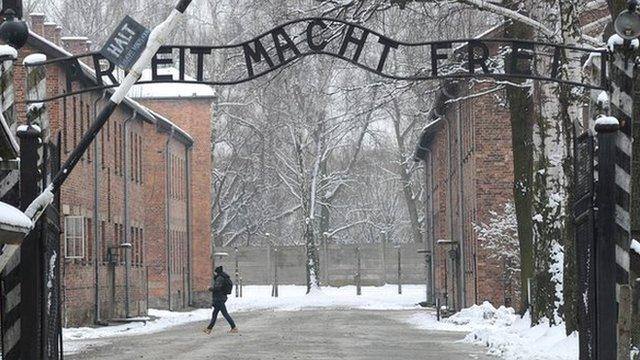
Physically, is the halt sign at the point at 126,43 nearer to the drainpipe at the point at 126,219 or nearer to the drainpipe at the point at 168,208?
the drainpipe at the point at 126,219

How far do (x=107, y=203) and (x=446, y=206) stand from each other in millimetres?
13649

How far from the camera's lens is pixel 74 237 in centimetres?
4050

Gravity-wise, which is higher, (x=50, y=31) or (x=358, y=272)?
(x=50, y=31)

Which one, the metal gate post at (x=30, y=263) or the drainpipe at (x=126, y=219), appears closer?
the metal gate post at (x=30, y=263)

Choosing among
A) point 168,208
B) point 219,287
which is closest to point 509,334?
point 219,287

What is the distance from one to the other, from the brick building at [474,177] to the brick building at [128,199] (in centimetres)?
1011

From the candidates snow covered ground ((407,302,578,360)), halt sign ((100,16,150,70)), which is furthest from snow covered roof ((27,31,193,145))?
snow covered ground ((407,302,578,360))

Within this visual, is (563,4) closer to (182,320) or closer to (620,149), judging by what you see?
(620,149)

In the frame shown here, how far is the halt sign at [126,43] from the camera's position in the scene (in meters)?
13.9

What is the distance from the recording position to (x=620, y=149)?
48.3 ft

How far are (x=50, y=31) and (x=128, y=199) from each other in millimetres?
6216

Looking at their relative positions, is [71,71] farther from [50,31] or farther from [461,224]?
[50,31]

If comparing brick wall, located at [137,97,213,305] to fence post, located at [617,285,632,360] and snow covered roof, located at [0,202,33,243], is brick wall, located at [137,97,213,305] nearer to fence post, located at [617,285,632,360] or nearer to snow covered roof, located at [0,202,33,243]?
fence post, located at [617,285,632,360]

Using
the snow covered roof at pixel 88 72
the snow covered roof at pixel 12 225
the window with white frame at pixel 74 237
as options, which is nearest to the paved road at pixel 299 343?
the window with white frame at pixel 74 237
